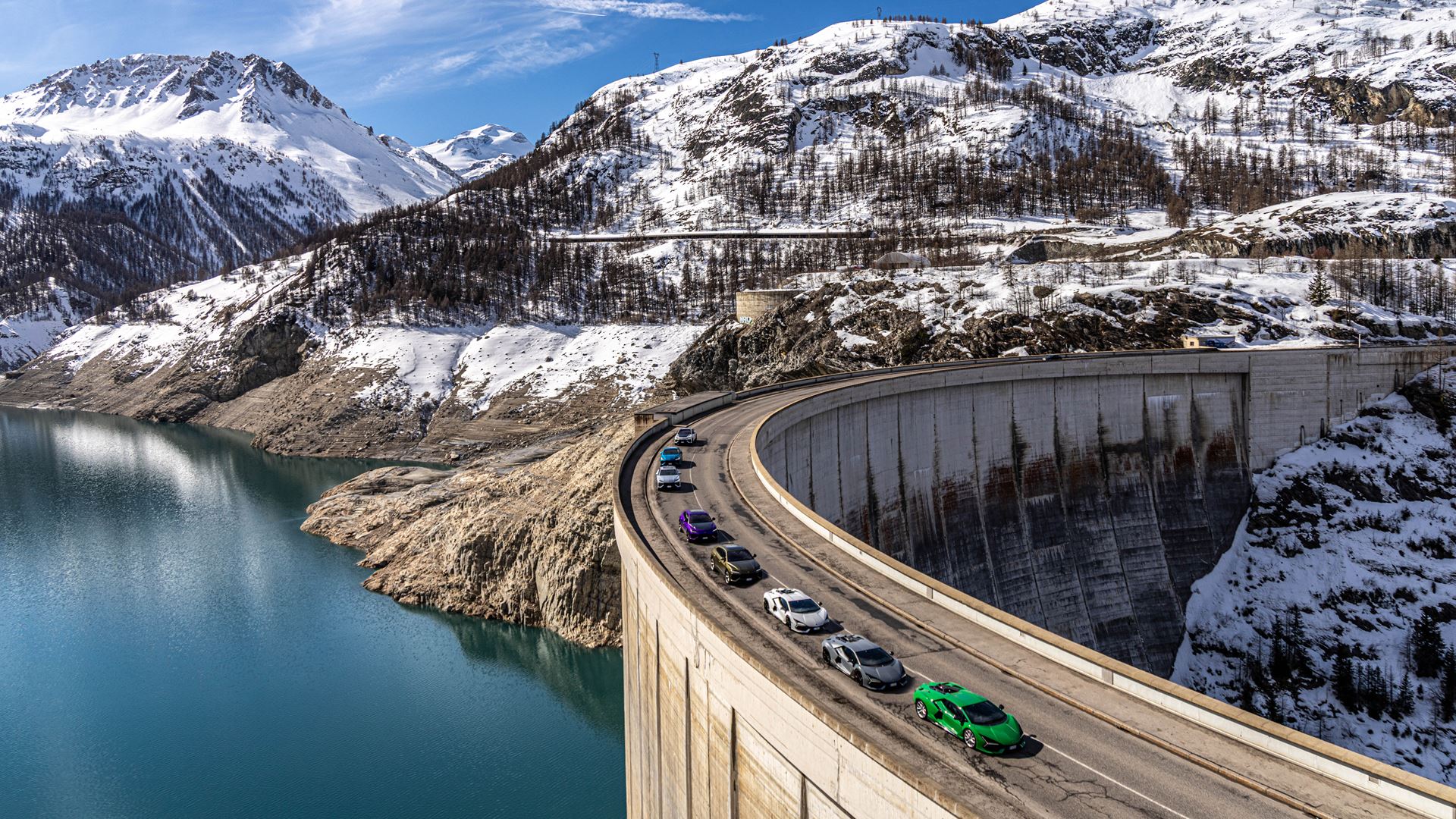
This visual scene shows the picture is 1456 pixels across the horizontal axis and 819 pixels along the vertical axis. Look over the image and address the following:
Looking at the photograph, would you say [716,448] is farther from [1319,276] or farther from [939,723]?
[1319,276]

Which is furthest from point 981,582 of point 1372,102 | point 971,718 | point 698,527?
point 1372,102

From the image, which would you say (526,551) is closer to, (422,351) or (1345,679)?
(1345,679)

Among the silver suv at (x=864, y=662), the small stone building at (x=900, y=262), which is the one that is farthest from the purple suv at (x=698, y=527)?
the small stone building at (x=900, y=262)

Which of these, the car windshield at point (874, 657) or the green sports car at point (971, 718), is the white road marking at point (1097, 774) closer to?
the green sports car at point (971, 718)

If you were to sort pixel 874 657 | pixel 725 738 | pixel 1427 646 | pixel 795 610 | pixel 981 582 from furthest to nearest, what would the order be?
pixel 1427 646
pixel 981 582
pixel 795 610
pixel 725 738
pixel 874 657

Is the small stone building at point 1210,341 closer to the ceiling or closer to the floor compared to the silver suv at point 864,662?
closer to the ceiling
